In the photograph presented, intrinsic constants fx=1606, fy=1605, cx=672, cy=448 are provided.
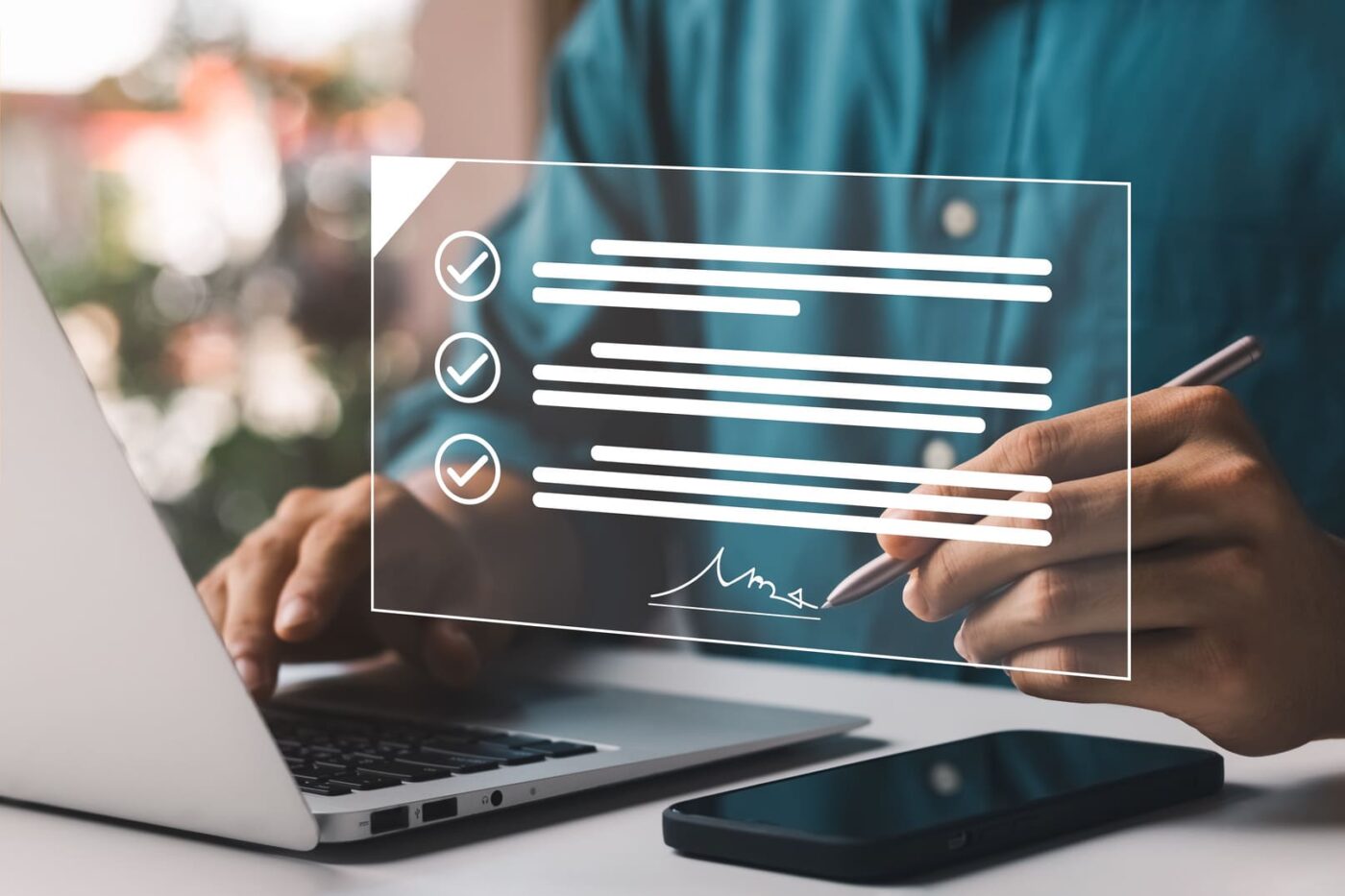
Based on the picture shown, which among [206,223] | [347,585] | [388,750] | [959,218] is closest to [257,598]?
[347,585]

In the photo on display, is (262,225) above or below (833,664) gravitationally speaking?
above

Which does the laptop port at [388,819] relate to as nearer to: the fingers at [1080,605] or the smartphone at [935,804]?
the smartphone at [935,804]

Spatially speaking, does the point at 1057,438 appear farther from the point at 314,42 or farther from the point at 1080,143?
the point at 314,42

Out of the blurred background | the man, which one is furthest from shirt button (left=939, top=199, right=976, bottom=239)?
the blurred background

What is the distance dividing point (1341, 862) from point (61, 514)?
1.32 ft

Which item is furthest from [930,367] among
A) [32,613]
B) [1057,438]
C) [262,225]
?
[262,225]

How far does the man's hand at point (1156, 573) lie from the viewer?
49 cm

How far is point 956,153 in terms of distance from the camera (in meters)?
1.07

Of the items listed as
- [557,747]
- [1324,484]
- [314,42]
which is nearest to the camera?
[557,747]

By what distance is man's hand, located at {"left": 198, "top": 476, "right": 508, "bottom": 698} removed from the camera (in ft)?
2.07

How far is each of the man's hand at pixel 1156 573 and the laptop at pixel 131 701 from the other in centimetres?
15

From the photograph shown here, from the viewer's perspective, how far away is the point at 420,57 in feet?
7.79

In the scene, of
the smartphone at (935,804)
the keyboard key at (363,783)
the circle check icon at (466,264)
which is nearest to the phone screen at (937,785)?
the smartphone at (935,804)

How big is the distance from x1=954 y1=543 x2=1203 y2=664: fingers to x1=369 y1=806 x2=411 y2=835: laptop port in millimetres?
184
